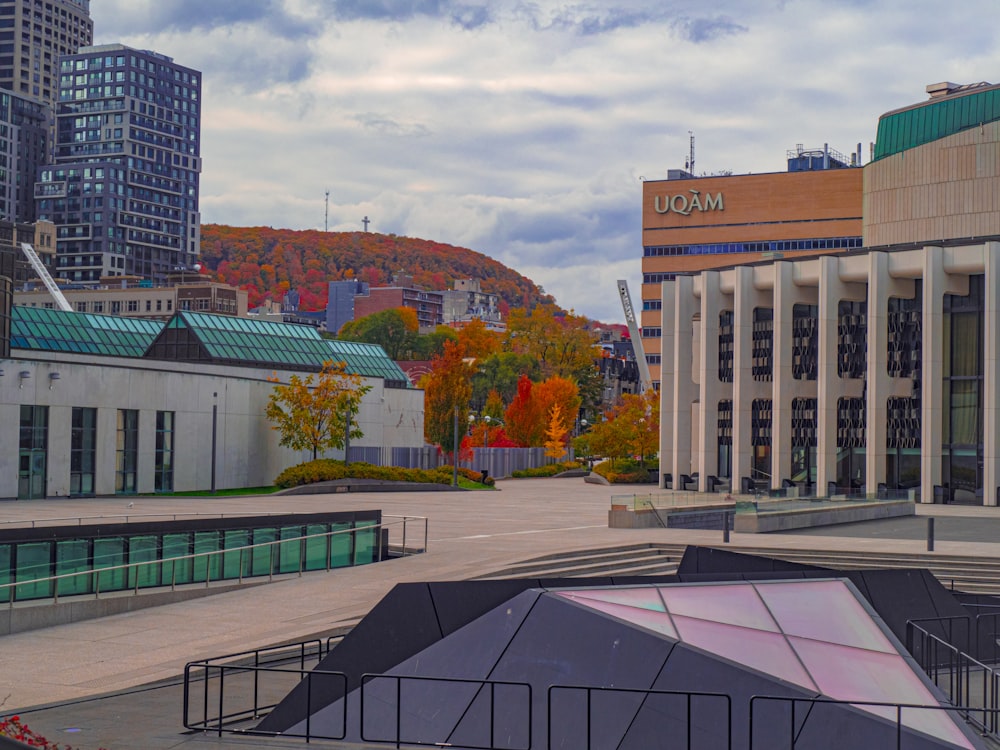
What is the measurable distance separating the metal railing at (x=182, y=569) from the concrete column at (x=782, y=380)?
126ft

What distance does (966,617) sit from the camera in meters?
20.2

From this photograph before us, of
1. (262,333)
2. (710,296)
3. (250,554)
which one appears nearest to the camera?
(250,554)

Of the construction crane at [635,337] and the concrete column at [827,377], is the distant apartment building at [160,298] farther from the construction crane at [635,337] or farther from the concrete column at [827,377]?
the concrete column at [827,377]

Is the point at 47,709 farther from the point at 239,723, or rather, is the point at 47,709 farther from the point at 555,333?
the point at 555,333

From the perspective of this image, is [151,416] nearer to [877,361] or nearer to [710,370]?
[710,370]

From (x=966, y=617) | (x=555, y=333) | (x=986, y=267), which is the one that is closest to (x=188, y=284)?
(x=555, y=333)

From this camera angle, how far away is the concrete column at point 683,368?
7119 cm

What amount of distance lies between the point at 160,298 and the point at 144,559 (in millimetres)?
141736

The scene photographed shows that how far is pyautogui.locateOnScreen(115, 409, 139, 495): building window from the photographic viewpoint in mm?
53656

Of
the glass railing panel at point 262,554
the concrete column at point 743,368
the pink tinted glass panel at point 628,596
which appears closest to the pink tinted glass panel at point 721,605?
the pink tinted glass panel at point 628,596

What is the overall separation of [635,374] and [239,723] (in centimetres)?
16421

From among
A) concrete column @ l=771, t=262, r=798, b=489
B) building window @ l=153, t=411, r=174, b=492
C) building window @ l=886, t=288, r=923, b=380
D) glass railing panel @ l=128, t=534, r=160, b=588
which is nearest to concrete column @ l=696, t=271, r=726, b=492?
concrete column @ l=771, t=262, r=798, b=489

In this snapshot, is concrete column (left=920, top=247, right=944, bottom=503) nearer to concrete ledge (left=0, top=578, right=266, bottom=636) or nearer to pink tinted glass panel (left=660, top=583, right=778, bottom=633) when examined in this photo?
concrete ledge (left=0, top=578, right=266, bottom=636)

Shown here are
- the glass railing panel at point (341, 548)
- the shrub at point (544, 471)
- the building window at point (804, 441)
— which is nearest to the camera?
the glass railing panel at point (341, 548)
